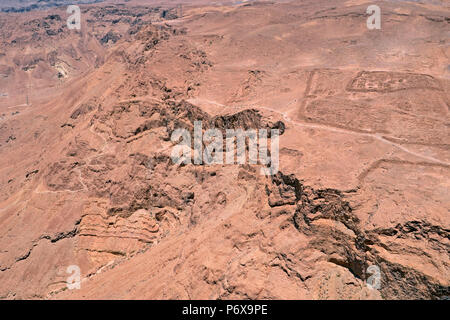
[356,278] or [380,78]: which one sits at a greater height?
[380,78]

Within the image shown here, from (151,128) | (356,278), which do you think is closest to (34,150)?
(151,128)

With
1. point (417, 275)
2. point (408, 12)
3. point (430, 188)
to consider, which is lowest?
point (417, 275)

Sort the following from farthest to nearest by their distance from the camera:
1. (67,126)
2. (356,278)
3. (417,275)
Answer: (67,126) < (356,278) < (417,275)

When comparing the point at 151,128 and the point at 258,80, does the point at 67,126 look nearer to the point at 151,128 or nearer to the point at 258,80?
the point at 151,128

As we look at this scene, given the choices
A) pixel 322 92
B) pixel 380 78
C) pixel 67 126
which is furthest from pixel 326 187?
pixel 67 126

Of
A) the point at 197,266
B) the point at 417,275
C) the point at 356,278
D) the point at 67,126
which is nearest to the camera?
the point at 417,275

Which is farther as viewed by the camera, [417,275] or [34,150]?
[34,150]
